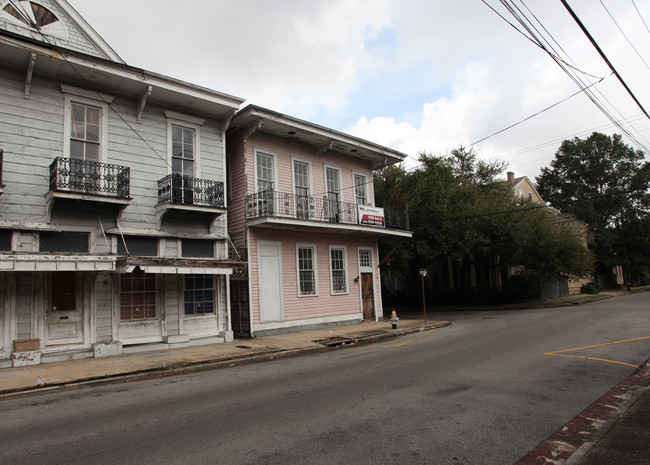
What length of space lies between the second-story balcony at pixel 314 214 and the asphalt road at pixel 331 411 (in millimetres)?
6479

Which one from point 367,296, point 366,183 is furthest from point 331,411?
point 366,183

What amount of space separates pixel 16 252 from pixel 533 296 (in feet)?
104

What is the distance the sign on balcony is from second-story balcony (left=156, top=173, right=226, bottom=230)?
6.69 metres

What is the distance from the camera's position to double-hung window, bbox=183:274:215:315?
531 inches

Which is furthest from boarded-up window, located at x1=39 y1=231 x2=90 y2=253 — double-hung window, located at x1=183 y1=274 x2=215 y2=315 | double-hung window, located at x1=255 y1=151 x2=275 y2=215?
double-hung window, located at x1=255 y1=151 x2=275 y2=215

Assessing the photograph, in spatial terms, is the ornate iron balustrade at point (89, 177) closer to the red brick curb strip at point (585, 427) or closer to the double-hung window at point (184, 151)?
the double-hung window at point (184, 151)

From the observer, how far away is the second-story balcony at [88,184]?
10.6 metres

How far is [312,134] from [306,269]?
5.48 meters

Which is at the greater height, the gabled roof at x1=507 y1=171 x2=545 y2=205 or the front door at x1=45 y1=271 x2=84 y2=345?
the gabled roof at x1=507 y1=171 x2=545 y2=205

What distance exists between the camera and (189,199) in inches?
523

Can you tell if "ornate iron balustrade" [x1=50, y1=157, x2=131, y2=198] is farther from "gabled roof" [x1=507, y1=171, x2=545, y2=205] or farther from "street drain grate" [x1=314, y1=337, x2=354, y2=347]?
"gabled roof" [x1=507, y1=171, x2=545, y2=205]

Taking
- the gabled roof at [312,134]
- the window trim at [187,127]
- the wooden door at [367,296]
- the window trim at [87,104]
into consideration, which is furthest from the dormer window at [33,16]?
the wooden door at [367,296]

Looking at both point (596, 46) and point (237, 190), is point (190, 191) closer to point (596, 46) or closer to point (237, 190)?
point (237, 190)

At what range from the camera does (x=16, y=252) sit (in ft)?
32.0
